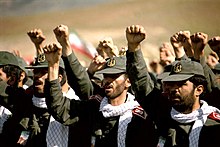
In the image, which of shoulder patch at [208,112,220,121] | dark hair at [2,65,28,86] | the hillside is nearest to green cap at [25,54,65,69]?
dark hair at [2,65,28,86]

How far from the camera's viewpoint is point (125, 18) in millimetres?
15859

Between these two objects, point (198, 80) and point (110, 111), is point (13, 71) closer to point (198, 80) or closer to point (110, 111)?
point (110, 111)

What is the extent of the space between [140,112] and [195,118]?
0.49 meters

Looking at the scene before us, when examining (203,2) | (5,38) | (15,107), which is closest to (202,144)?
(15,107)

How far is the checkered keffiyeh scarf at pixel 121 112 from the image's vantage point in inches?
195

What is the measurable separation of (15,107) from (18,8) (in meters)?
10.1

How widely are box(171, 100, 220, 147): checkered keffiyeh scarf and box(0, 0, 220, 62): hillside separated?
8553mm

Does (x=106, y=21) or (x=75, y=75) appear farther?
(x=106, y=21)

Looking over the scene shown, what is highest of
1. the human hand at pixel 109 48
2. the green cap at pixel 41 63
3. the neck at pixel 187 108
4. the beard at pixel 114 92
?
the human hand at pixel 109 48

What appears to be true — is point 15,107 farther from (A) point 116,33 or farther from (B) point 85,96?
(A) point 116,33

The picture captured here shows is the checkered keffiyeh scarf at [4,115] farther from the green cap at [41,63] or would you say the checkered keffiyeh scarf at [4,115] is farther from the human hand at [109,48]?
the human hand at [109,48]

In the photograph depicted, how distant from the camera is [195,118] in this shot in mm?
4754

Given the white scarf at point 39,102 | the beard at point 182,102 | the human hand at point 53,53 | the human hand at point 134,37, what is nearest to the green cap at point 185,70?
the beard at point 182,102

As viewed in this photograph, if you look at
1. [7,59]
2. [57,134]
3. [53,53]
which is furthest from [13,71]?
[53,53]
